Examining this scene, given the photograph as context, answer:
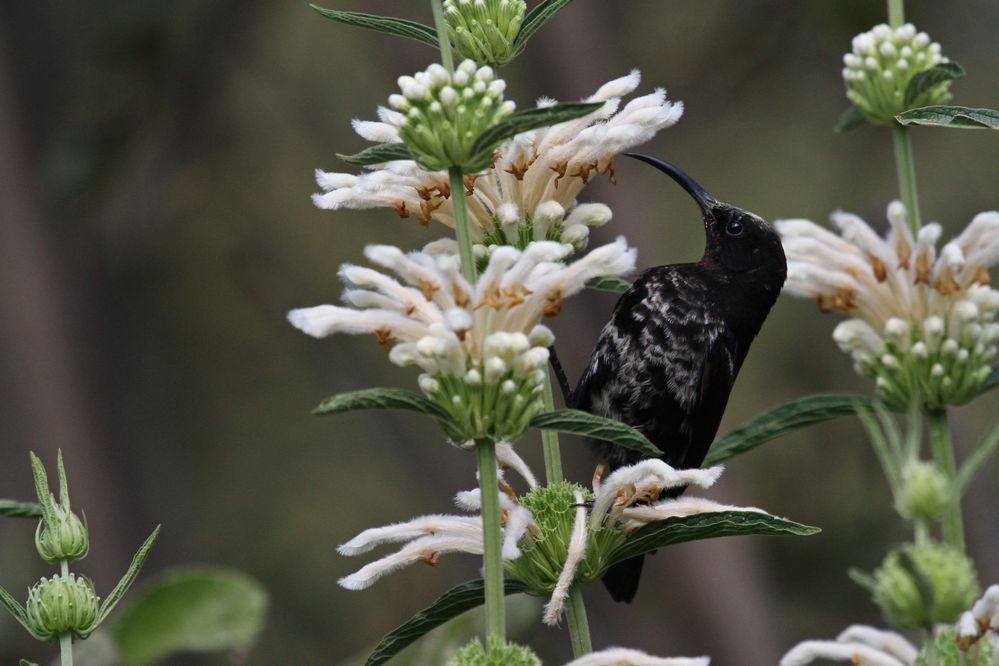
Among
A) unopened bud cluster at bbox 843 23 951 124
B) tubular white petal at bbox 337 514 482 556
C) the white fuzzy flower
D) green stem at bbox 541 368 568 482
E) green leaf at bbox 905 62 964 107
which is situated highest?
unopened bud cluster at bbox 843 23 951 124

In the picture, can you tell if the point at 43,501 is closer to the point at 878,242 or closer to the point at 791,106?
the point at 878,242

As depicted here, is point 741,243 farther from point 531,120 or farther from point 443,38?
point 531,120

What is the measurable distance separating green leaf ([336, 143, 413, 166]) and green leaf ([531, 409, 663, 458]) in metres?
0.37

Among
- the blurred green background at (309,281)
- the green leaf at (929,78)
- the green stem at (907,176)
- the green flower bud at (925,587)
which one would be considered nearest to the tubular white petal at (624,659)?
the green flower bud at (925,587)

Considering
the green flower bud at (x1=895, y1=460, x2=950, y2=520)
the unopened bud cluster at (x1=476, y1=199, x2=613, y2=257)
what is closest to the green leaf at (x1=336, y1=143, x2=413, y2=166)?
the unopened bud cluster at (x1=476, y1=199, x2=613, y2=257)

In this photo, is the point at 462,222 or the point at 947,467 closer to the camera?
the point at 462,222

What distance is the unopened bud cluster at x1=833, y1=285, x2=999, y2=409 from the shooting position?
2.31 m

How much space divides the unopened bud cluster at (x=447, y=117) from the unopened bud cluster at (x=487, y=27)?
10.6 inches

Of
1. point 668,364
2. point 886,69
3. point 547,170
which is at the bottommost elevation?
point 668,364

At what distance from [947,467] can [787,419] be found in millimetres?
364

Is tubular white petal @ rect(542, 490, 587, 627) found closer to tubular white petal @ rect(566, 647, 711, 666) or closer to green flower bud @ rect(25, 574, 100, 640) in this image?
tubular white petal @ rect(566, 647, 711, 666)

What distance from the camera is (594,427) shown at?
1707 mm

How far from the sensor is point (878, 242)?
2.50m

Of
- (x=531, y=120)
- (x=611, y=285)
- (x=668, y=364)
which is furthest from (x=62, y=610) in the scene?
(x=668, y=364)
